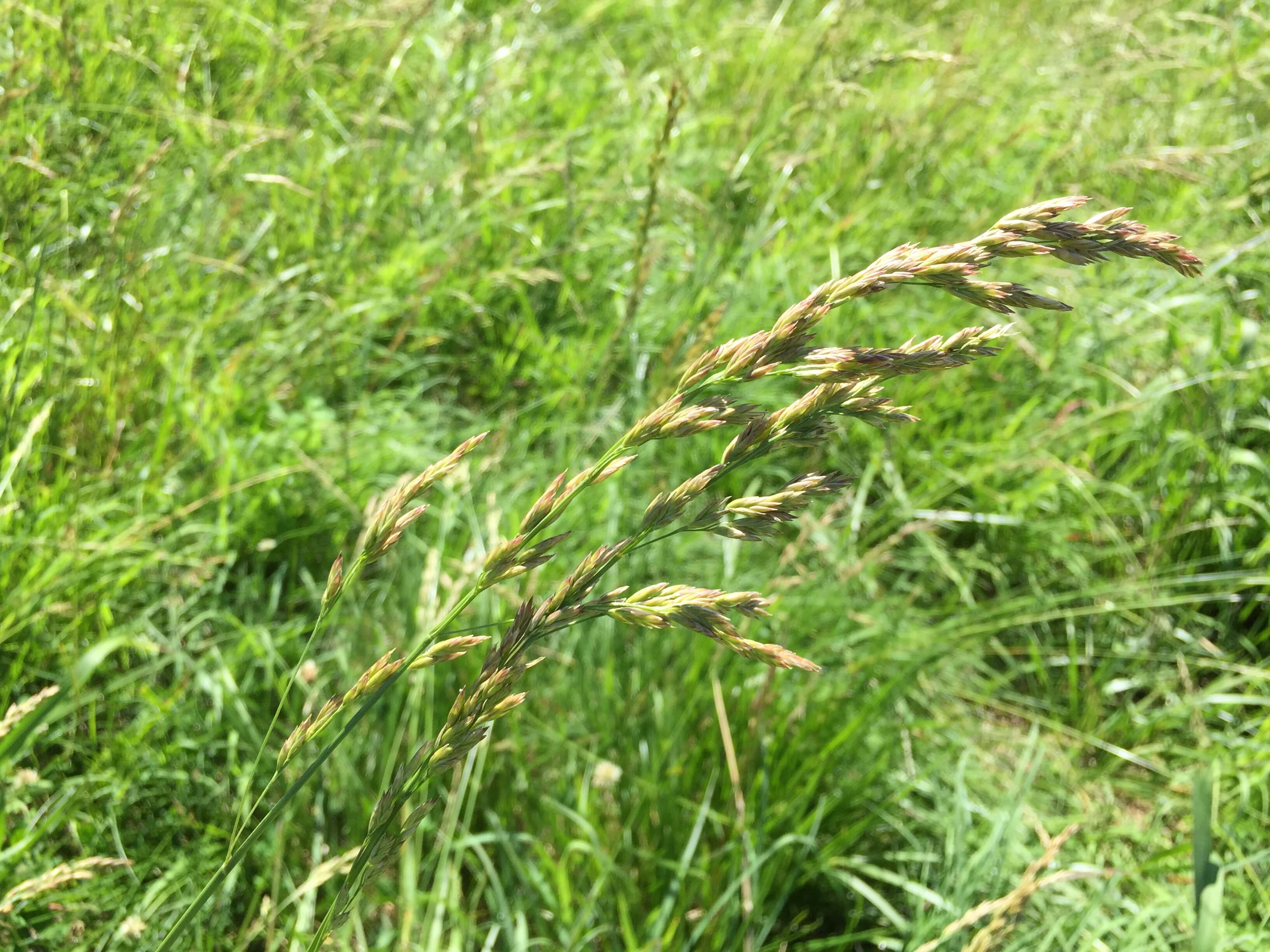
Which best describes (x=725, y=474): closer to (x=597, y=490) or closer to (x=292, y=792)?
(x=292, y=792)

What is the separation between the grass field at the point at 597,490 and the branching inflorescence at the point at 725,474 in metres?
0.58

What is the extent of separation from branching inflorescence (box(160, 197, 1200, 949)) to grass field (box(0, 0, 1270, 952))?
58 centimetres

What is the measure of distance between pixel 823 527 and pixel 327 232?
1.69m

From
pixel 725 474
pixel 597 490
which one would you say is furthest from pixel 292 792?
pixel 597 490

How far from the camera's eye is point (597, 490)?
233 centimetres

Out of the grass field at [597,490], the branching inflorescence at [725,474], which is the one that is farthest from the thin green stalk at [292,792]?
the grass field at [597,490]

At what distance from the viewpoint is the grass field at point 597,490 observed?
171cm

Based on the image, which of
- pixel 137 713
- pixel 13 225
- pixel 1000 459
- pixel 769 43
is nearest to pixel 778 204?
pixel 769 43

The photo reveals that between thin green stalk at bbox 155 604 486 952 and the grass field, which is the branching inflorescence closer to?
thin green stalk at bbox 155 604 486 952

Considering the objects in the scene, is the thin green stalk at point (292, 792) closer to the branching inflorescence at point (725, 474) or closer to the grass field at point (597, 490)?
the branching inflorescence at point (725, 474)

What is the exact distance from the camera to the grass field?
1.71 meters

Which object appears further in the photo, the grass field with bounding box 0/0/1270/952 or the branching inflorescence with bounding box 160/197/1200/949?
the grass field with bounding box 0/0/1270/952

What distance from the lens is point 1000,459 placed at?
2662mm

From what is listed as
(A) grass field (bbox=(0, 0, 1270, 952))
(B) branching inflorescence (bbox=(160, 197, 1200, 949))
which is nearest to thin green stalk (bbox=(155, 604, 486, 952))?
(B) branching inflorescence (bbox=(160, 197, 1200, 949))
